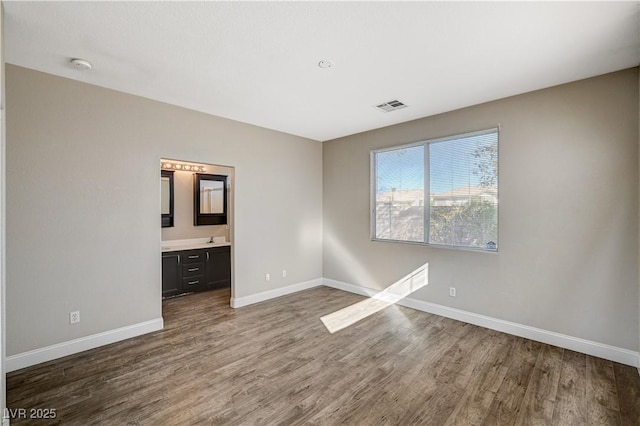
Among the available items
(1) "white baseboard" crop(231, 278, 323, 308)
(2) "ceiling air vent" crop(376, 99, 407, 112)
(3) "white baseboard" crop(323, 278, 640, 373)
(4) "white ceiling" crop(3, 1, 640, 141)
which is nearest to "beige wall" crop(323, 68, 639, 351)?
(3) "white baseboard" crop(323, 278, 640, 373)

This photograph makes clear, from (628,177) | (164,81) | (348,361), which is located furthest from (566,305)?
(164,81)

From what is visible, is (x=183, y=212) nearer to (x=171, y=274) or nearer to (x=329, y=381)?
(x=171, y=274)

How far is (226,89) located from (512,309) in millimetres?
4094

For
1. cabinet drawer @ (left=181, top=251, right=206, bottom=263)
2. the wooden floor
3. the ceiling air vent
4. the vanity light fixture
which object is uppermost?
the ceiling air vent

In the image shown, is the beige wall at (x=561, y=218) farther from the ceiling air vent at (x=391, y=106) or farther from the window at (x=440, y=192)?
the ceiling air vent at (x=391, y=106)

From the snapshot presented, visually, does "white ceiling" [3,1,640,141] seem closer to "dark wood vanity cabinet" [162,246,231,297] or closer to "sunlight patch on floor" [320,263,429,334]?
"sunlight patch on floor" [320,263,429,334]

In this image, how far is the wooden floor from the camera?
2100 mm

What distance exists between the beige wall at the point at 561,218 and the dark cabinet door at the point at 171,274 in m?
3.98

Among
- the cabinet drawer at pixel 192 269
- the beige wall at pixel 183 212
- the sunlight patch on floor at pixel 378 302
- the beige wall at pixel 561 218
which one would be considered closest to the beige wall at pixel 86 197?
the cabinet drawer at pixel 192 269

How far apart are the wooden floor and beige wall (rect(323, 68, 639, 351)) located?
40 cm

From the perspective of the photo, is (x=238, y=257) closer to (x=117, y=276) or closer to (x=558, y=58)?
(x=117, y=276)

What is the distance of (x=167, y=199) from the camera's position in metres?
5.37

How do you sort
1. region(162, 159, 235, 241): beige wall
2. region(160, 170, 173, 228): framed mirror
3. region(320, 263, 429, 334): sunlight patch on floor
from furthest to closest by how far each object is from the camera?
region(162, 159, 235, 241): beige wall
region(160, 170, 173, 228): framed mirror
region(320, 263, 429, 334): sunlight patch on floor

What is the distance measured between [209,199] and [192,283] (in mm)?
1682
